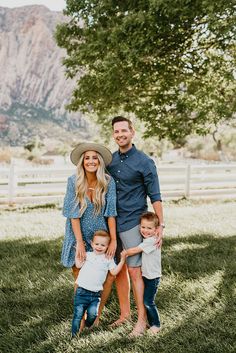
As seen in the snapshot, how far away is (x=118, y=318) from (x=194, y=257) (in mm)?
2827

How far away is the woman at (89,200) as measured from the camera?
4316 mm

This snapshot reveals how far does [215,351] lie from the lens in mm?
3990

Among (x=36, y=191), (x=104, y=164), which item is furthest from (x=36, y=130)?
(x=104, y=164)

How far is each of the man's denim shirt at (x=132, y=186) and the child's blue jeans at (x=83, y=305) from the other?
2.17 feet

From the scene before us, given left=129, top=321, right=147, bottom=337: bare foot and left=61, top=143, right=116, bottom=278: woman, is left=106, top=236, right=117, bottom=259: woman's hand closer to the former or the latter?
left=61, top=143, right=116, bottom=278: woman

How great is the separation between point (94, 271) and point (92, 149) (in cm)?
113

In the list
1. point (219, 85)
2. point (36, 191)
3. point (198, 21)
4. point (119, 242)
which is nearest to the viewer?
point (119, 242)

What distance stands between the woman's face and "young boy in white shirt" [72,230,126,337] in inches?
22.7

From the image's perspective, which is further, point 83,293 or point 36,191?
point 36,191

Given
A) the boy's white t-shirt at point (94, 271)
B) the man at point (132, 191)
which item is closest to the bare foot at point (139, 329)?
the man at point (132, 191)

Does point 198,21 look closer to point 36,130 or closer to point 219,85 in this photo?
point 219,85

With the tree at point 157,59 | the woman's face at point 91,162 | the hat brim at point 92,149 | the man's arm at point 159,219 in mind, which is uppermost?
the tree at point 157,59

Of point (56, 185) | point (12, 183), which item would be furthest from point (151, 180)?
point (56, 185)

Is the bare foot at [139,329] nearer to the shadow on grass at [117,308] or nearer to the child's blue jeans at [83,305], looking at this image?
the shadow on grass at [117,308]
